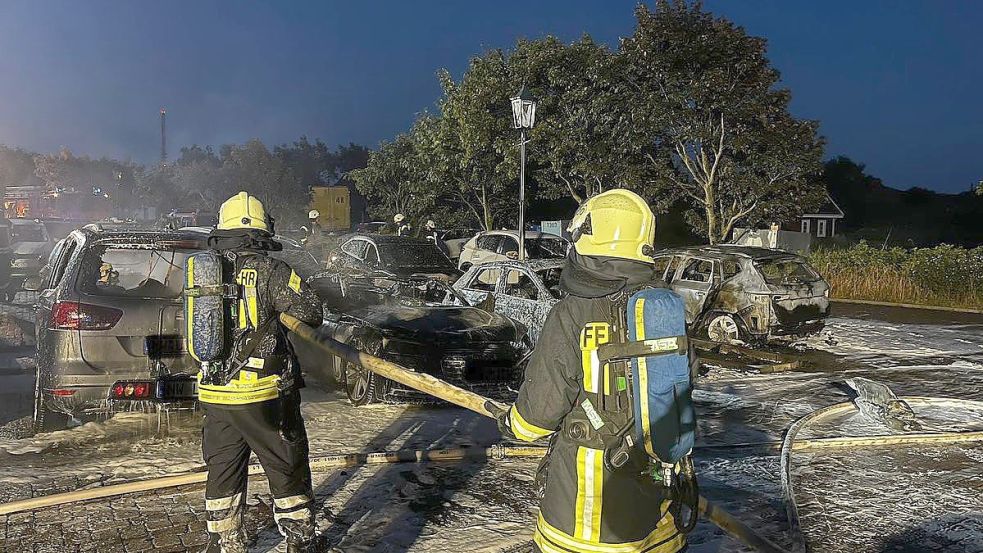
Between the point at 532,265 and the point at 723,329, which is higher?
the point at 532,265

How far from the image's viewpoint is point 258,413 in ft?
12.6

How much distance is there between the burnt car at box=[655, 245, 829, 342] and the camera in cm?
1095

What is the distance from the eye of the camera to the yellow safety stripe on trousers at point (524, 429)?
2.56 meters

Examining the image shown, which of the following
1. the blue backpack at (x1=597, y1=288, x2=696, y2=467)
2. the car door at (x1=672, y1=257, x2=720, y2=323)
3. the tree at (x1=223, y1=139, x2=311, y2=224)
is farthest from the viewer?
the tree at (x1=223, y1=139, x2=311, y2=224)

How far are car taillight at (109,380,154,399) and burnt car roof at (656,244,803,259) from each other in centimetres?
820

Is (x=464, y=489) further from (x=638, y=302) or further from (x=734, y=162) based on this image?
(x=734, y=162)

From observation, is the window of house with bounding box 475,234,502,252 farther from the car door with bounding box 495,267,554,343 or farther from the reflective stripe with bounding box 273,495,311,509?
the reflective stripe with bounding box 273,495,311,509

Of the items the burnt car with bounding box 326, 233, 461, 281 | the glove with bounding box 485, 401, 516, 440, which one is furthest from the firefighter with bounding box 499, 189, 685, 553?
the burnt car with bounding box 326, 233, 461, 281

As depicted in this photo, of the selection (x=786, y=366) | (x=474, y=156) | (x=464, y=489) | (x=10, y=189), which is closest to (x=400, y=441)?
(x=464, y=489)

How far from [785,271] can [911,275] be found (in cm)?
838

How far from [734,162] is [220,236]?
19.9 metres

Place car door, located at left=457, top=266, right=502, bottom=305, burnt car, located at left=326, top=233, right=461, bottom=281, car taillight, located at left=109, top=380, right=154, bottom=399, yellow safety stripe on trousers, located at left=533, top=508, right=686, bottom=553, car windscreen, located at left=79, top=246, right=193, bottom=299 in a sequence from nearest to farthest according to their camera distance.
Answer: yellow safety stripe on trousers, located at left=533, top=508, right=686, bottom=553 → car taillight, located at left=109, top=380, right=154, bottom=399 → car windscreen, located at left=79, top=246, right=193, bottom=299 → car door, located at left=457, top=266, right=502, bottom=305 → burnt car, located at left=326, top=233, right=461, bottom=281

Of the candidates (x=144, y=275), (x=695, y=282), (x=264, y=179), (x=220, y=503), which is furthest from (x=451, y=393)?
(x=264, y=179)

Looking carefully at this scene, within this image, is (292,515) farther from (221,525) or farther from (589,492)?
(589,492)
